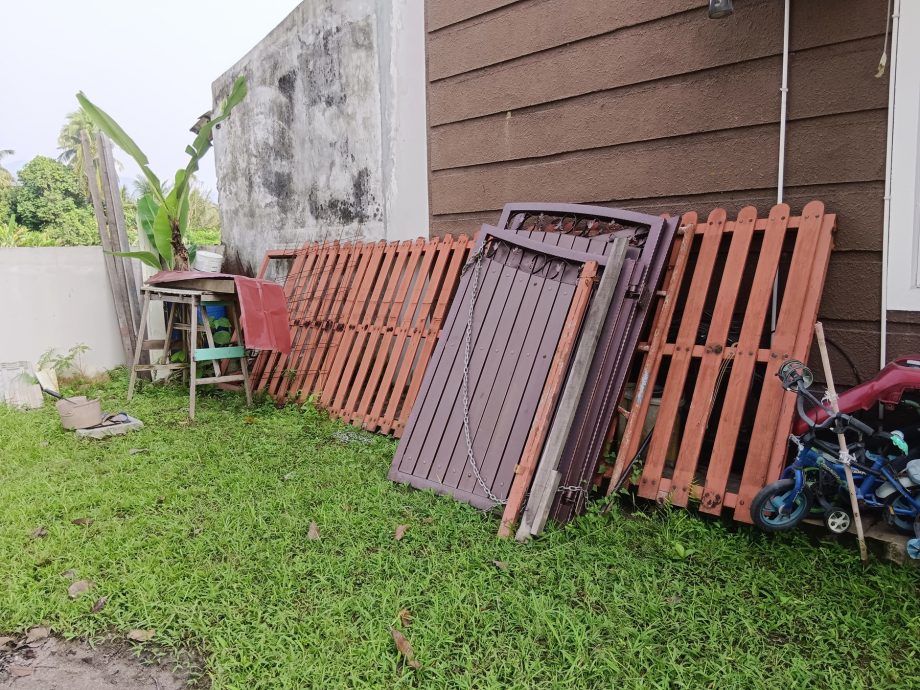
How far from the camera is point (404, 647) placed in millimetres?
2146

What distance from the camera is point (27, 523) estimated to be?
3221mm

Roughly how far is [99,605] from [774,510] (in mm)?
3026

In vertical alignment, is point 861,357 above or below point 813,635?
above

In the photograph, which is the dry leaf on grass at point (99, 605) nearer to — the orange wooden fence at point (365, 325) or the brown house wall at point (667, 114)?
the orange wooden fence at point (365, 325)

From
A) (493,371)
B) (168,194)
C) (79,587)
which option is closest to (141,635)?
(79,587)

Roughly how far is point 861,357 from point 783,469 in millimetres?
860

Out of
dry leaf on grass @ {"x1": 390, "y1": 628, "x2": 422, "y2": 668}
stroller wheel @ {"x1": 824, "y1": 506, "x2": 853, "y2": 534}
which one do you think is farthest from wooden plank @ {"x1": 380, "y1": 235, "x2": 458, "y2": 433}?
stroller wheel @ {"x1": 824, "y1": 506, "x2": 853, "y2": 534}

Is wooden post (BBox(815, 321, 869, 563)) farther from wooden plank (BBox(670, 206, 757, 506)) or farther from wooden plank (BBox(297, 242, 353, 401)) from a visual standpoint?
wooden plank (BBox(297, 242, 353, 401))

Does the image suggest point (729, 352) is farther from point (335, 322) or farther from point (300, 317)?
point (300, 317)

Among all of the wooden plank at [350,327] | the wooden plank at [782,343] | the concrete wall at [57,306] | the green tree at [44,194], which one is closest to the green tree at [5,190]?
the green tree at [44,194]

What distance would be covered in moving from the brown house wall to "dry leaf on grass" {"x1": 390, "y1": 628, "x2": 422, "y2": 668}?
2.75m

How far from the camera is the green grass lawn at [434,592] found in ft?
6.78

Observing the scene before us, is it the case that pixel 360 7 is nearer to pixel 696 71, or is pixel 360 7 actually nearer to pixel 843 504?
pixel 696 71

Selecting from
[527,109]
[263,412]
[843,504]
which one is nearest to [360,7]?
[527,109]
